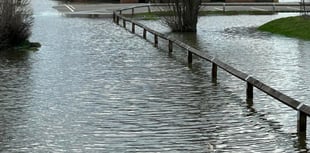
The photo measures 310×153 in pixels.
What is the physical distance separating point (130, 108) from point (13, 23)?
40.1 feet

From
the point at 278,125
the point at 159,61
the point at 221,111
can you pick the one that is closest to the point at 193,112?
the point at 221,111

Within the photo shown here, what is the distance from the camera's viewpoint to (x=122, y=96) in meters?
13.5

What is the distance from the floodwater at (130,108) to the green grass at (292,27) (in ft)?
24.9

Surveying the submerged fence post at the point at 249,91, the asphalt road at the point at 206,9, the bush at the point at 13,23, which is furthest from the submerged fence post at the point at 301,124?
the asphalt road at the point at 206,9

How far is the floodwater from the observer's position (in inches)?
373

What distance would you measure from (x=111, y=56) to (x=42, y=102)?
838 cm

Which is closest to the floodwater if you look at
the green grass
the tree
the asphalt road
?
the green grass

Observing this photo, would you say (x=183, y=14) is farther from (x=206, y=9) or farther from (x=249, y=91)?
(x=206, y=9)

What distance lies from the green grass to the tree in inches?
148

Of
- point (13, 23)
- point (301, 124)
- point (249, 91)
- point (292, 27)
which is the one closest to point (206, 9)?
point (292, 27)

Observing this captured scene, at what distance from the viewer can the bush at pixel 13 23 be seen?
2238cm

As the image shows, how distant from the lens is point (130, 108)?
12.2 metres

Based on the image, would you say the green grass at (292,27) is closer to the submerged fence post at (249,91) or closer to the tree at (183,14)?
the tree at (183,14)

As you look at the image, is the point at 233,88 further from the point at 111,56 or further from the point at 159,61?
the point at 111,56
